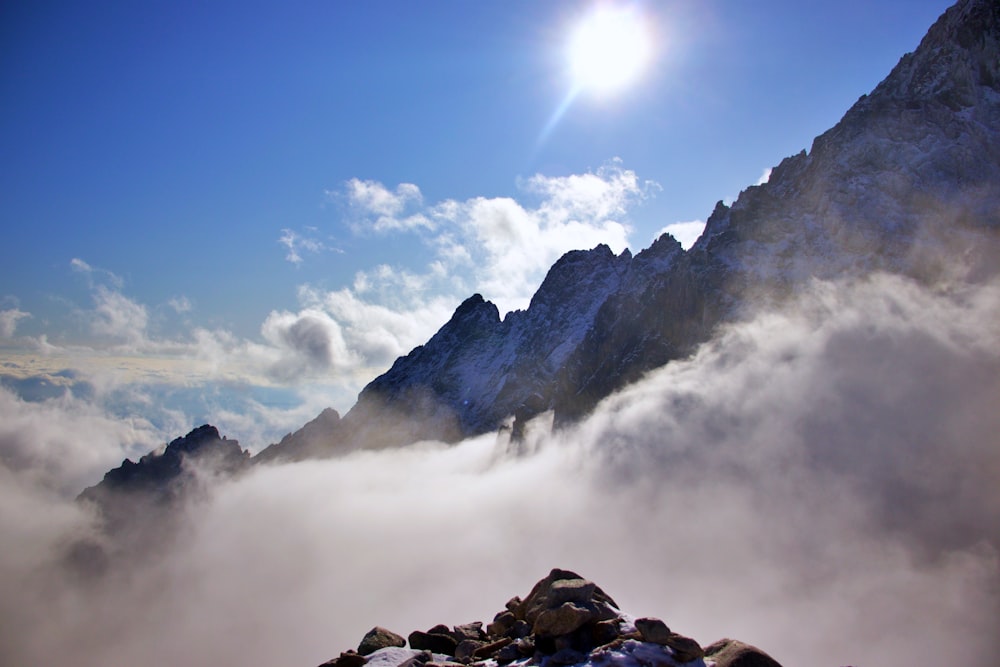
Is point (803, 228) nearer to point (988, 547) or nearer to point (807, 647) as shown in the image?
point (988, 547)

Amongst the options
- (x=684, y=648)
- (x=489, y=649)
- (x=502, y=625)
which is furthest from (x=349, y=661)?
(x=684, y=648)

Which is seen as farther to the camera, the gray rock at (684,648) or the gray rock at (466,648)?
the gray rock at (466,648)

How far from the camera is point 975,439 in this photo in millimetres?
160000

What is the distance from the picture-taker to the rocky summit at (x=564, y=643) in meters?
27.1

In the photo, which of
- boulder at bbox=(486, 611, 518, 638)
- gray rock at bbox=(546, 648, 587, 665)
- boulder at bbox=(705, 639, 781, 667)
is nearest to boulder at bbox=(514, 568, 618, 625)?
gray rock at bbox=(546, 648, 587, 665)

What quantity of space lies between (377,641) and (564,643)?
14856 millimetres

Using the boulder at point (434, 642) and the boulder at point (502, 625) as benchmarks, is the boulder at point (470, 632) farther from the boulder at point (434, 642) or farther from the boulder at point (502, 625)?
the boulder at point (502, 625)

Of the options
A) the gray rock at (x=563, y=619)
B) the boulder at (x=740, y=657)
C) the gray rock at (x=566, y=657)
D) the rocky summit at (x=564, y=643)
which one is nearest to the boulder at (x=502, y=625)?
the rocky summit at (x=564, y=643)

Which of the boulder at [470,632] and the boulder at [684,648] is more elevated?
the boulder at [470,632]

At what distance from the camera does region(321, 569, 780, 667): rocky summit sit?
27141 millimetres

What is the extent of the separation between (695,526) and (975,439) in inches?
3321

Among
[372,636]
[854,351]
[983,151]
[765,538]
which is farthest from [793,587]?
[372,636]

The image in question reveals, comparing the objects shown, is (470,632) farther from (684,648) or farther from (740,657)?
(740,657)

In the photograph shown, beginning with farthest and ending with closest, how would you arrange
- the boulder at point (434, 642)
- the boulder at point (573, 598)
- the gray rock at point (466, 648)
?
the boulder at point (434, 642)
the gray rock at point (466, 648)
the boulder at point (573, 598)
